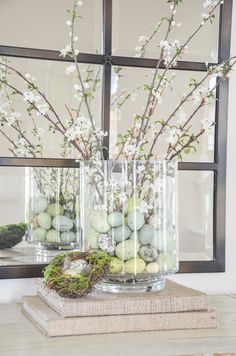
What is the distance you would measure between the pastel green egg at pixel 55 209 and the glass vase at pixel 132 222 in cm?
15

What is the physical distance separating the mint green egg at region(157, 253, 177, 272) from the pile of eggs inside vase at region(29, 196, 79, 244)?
26 cm

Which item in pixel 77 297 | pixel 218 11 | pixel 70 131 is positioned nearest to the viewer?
pixel 77 297

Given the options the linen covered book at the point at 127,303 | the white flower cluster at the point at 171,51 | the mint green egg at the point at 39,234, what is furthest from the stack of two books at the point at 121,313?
the white flower cluster at the point at 171,51

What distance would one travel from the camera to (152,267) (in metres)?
1.31

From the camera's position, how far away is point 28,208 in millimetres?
1476

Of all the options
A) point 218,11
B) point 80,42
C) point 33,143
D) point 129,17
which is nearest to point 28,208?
point 33,143

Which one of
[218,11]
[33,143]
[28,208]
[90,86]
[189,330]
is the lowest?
[189,330]

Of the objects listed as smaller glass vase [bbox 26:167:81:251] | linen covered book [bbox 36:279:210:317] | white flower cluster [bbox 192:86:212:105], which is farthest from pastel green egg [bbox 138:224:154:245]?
white flower cluster [bbox 192:86:212:105]

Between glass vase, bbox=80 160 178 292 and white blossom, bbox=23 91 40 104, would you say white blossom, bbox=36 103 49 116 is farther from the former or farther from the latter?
glass vase, bbox=80 160 178 292

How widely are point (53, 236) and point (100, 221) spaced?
216 mm

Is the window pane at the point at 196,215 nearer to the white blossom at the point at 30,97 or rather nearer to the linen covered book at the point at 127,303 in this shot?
the linen covered book at the point at 127,303

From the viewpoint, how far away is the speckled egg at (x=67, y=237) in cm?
150

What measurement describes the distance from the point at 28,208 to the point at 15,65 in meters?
0.36

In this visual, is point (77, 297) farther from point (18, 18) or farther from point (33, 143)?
point (18, 18)
